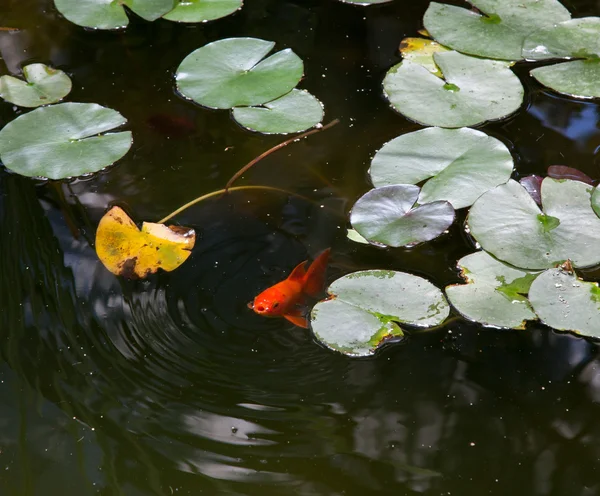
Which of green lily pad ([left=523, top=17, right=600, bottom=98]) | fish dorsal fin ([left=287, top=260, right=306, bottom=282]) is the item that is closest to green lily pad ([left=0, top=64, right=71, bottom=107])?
fish dorsal fin ([left=287, top=260, right=306, bottom=282])

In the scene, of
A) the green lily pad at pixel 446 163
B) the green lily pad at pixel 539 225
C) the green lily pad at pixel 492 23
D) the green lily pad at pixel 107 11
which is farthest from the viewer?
the green lily pad at pixel 107 11

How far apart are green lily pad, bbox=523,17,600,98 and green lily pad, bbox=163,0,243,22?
90cm

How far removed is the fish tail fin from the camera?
1.46 metres

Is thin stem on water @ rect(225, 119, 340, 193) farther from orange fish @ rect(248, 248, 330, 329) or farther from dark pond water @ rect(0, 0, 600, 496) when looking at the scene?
orange fish @ rect(248, 248, 330, 329)

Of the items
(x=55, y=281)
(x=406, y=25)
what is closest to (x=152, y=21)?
(x=406, y=25)

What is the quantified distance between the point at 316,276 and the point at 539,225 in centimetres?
51

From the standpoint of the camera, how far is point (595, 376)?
134cm

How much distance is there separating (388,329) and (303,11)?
1254 millimetres

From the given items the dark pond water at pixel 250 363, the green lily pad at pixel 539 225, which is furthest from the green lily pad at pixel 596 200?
the dark pond water at pixel 250 363

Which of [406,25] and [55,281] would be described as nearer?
[55,281]

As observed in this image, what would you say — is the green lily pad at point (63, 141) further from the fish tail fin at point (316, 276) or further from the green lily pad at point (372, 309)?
the green lily pad at point (372, 309)

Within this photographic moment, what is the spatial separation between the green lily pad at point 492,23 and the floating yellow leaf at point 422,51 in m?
0.03

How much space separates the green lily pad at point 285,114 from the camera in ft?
5.86

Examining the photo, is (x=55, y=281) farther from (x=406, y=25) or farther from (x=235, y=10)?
(x=406, y=25)
